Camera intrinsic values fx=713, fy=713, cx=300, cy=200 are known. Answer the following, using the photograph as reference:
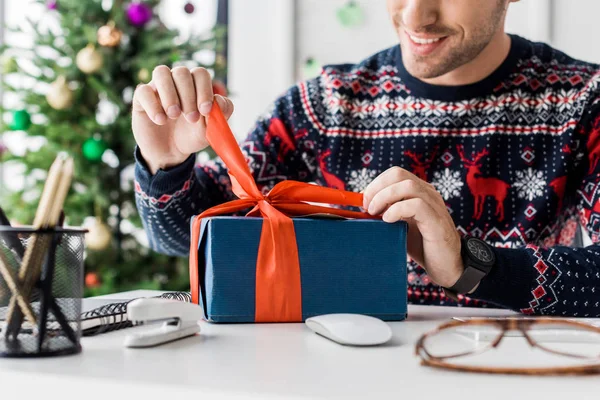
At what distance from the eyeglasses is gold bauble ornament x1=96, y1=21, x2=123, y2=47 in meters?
2.18

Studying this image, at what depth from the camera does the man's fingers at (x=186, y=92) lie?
0.96 metres

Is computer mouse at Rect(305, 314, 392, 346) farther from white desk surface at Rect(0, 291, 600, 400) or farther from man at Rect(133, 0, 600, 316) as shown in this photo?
man at Rect(133, 0, 600, 316)

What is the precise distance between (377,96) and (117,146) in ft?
4.87

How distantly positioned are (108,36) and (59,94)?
0.27 metres

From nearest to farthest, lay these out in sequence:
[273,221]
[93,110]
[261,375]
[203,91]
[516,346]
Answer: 1. [261,375]
2. [516,346]
3. [273,221]
4. [203,91]
5. [93,110]

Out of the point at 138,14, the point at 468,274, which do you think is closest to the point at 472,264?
the point at 468,274

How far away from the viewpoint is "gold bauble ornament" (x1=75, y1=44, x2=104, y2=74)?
2.55 m

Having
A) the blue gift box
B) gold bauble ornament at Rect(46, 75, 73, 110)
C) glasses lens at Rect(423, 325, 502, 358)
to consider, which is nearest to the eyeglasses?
glasses lens at Rect(423, 325, 502, 358)

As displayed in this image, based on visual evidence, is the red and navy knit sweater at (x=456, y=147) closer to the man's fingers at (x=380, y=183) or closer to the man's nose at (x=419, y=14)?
the man's nose at (x=419, y=14)

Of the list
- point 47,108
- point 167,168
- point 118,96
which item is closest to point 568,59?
point 167,168

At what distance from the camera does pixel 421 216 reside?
0.93 meters

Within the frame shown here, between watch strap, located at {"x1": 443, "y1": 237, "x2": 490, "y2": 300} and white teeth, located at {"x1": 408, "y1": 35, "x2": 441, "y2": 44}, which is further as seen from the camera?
white teeth, located at {"x1": 408, "y1": 35, "x2": 441, "y2": 44}

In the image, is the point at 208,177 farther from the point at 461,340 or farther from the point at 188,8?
the point at 188,8

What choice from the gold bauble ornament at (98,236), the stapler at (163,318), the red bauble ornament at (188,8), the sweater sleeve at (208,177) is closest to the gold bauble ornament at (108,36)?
the red bauble ornament at (188,8)
